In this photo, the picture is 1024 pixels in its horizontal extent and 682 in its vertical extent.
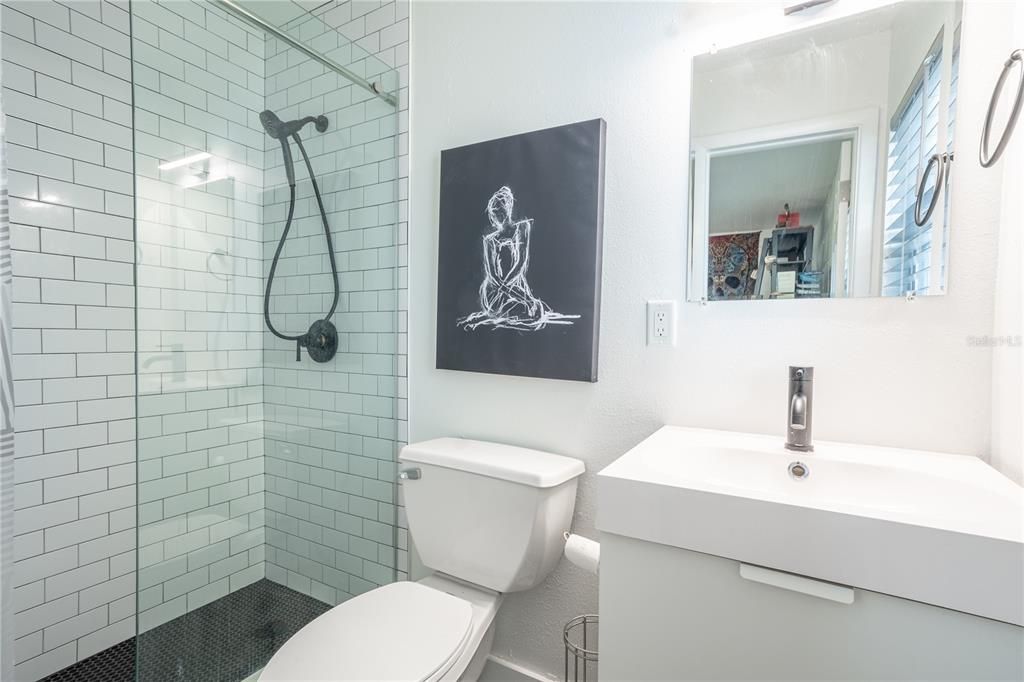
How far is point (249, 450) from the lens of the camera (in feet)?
4.94

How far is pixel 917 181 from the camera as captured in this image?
3.66 feet

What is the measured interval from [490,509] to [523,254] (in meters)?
0.76

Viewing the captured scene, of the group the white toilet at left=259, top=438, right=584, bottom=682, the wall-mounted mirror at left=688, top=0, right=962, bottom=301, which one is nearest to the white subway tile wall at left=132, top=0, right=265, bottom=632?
the white toilet at left=259, top=438, right=584, bottom=682

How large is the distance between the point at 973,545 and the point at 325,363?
1.62 meters

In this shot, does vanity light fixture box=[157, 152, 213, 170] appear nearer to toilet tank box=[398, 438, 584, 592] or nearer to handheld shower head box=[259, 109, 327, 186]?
handheld shower head box=[259, 109, 327, 186]

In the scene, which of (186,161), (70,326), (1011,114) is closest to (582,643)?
(1011,114)

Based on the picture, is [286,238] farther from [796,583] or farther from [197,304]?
[796,583]

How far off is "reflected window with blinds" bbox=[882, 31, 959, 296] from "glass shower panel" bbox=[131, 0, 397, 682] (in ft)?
4.88

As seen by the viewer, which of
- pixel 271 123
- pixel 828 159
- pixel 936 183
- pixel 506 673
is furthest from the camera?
pixel 506 673

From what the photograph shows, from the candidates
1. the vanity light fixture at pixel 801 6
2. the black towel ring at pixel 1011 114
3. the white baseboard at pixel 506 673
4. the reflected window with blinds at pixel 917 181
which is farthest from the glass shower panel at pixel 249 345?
the black towel ring at pixel 1011 114

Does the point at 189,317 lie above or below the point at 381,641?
above

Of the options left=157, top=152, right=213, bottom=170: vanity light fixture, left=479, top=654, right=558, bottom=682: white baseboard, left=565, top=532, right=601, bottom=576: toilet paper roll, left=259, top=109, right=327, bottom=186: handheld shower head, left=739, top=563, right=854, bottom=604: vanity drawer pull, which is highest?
left=259, top=109, right=327, bottom=186: handheld shower head

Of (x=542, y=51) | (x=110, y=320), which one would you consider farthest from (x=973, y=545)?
(x=110, y=320)

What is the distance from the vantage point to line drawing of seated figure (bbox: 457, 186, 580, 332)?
5.12 feet
